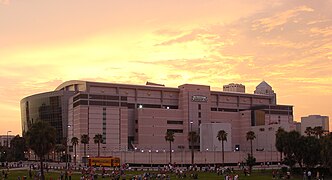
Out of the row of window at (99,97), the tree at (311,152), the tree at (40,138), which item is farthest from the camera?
the row of window at (99,97)

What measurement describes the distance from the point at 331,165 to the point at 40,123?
53148 millimetres

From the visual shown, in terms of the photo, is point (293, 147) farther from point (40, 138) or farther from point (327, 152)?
point (40, 138)

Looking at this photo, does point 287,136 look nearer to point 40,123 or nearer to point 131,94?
point 40,123

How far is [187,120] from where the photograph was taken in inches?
7810

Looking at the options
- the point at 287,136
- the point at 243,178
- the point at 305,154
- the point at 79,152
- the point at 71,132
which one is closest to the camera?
the point at 243,178

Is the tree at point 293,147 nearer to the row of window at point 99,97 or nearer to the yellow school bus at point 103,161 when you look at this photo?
the yellow school bus at point 103,161

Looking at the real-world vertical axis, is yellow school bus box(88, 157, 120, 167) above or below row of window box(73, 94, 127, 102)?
below

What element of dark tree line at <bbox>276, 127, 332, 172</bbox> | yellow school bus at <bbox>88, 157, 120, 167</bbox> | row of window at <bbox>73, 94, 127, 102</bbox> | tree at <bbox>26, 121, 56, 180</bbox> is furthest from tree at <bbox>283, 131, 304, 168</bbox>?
row of window at <bbox>73, 94, 127, 102</bbox>

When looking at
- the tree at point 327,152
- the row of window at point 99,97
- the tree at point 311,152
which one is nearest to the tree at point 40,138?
the tree at point 327,152

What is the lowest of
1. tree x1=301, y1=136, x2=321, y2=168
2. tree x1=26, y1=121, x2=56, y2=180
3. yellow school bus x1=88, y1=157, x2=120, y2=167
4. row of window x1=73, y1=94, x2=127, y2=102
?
yellow school bus x1=88, y1=157, x2=120, y2=167

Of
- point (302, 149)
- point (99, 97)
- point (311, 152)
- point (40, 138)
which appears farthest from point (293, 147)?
point (99, 97)

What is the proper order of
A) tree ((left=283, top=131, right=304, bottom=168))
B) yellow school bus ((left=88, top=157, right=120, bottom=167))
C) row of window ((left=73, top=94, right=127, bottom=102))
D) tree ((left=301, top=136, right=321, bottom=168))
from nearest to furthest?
tree ((left=301, top=136, right=321, bottom=168))
tree ((left=283, top=131, right=304, bottom=168))
yellow school bus ((left=88, top=157, right=120, bottom=167))
row of window ((left=73, top=94, right=127, bottom=102))

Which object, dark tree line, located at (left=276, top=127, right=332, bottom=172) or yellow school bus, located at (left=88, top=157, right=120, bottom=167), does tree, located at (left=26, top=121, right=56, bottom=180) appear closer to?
yellow school bus, located at (left=88, top=157, right=120, bottom=167)

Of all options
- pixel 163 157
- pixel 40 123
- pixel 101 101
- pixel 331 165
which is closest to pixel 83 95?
pixel 101 101
